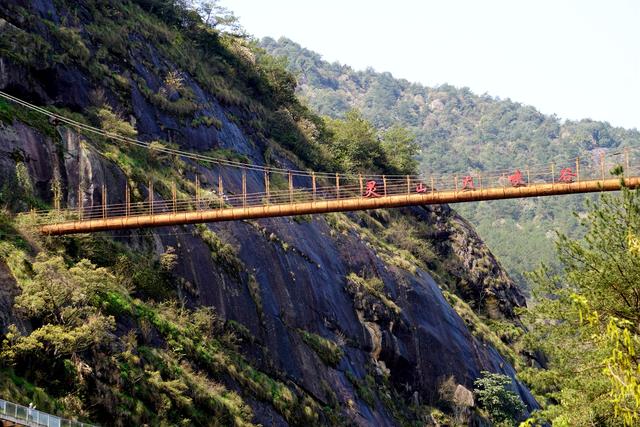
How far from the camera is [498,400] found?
48.6 m

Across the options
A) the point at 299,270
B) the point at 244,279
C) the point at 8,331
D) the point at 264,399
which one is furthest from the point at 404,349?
the point at 8,331

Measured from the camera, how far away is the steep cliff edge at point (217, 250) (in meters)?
30.3

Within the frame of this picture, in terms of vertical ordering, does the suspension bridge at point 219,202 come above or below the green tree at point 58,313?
above

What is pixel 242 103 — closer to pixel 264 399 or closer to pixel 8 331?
pixel 264 399

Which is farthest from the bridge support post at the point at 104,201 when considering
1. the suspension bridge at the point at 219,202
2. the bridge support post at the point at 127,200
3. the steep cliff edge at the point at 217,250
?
the bridge support post at the point at 127,200

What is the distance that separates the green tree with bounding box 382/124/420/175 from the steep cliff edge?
459 inches

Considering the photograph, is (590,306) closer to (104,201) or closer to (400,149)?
(104,201)

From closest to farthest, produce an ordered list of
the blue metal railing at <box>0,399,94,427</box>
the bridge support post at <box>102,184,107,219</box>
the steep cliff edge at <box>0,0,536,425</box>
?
the blue metal railing at <box>0,399,94,427</box>, the steep cliff edge at <box>0,0,536,425</box>, the bridge support post at <box>102,184,107,219</box>

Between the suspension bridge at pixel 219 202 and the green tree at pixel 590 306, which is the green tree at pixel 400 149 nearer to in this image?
the suspension bridge at pixel 219 202

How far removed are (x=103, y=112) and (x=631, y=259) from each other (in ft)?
75.3

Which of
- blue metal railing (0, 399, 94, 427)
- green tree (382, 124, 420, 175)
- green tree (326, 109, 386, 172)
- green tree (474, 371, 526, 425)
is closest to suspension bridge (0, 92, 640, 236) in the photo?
blue metal railing (0, 399, 94, 427)

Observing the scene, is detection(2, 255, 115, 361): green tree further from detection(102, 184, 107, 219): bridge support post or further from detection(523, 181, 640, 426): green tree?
detection(523, 181, 640, 426): green tree

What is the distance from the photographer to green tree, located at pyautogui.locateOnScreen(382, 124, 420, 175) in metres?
72.2

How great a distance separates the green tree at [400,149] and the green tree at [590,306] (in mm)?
43728
